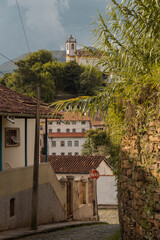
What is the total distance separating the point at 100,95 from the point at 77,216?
509 inches

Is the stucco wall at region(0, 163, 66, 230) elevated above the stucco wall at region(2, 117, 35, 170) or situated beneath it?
situated beneath

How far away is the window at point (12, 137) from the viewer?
50.5 feet

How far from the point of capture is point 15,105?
46.8 ft

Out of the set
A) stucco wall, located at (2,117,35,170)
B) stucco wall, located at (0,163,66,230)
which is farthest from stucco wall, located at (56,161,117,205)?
stucco wall, located at (2,117,35,170)

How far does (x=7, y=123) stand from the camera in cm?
1545

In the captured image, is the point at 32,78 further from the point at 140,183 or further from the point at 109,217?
the point at 140,183

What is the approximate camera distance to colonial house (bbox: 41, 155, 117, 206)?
37.1 meters

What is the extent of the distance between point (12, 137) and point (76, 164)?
22421mm

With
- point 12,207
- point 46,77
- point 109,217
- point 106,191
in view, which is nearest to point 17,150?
point 12,207

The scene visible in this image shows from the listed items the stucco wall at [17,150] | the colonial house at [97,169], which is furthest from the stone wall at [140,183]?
the colonial house at [97,169]

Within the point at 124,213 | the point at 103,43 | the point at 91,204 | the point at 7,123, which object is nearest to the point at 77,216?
the point at 91,204

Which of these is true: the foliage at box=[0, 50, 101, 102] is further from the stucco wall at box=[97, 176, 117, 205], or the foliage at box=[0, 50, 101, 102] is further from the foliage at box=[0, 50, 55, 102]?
the stucco wall at box=[97, 176, 117, 205]

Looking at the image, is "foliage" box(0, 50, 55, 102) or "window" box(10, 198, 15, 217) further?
"foliage" box(0, 50, 55, 102)

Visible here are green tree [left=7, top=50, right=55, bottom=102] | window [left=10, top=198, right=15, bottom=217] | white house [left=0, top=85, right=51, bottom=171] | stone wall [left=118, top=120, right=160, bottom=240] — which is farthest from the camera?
green tree [left=7, top=50, right=55, bottom=102]
